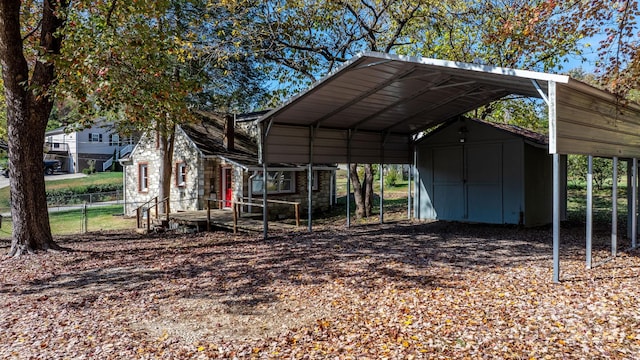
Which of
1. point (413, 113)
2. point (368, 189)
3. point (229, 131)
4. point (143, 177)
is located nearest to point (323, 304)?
point (413, 113)

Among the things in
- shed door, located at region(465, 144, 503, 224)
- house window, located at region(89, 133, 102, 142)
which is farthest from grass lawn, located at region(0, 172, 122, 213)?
shed door, located at region(465, 144, 503, 224)

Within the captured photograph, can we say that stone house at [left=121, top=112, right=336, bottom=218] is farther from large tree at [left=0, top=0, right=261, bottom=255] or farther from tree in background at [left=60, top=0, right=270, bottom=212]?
large tree at [left=0, top=0, right=261, bottom=255]

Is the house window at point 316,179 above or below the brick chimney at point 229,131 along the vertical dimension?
below

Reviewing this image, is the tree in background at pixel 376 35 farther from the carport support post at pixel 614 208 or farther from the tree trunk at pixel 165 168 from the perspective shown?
the carport support post at pixel 614 208

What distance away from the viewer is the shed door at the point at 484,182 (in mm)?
12055

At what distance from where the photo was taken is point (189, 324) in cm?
472

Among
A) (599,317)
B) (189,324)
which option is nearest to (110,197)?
(189,324)

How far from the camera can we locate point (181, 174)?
Result: 61.8ft

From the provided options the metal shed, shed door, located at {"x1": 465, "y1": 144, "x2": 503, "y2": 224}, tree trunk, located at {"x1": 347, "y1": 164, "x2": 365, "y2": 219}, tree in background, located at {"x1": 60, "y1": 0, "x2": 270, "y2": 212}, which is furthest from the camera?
tree trunk, located at {"x1": 347, "y1": 164, "x2": 365, "y2": 219}

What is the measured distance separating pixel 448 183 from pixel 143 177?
14401 millimetres

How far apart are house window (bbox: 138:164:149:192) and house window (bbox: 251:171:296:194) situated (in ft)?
21.4

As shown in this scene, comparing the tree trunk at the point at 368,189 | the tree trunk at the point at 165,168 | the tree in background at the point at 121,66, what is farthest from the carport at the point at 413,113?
the tree trunk at the point at 165,168

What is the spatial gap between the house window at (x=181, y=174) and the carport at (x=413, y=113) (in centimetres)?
891

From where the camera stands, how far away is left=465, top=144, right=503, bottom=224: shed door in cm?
1205
